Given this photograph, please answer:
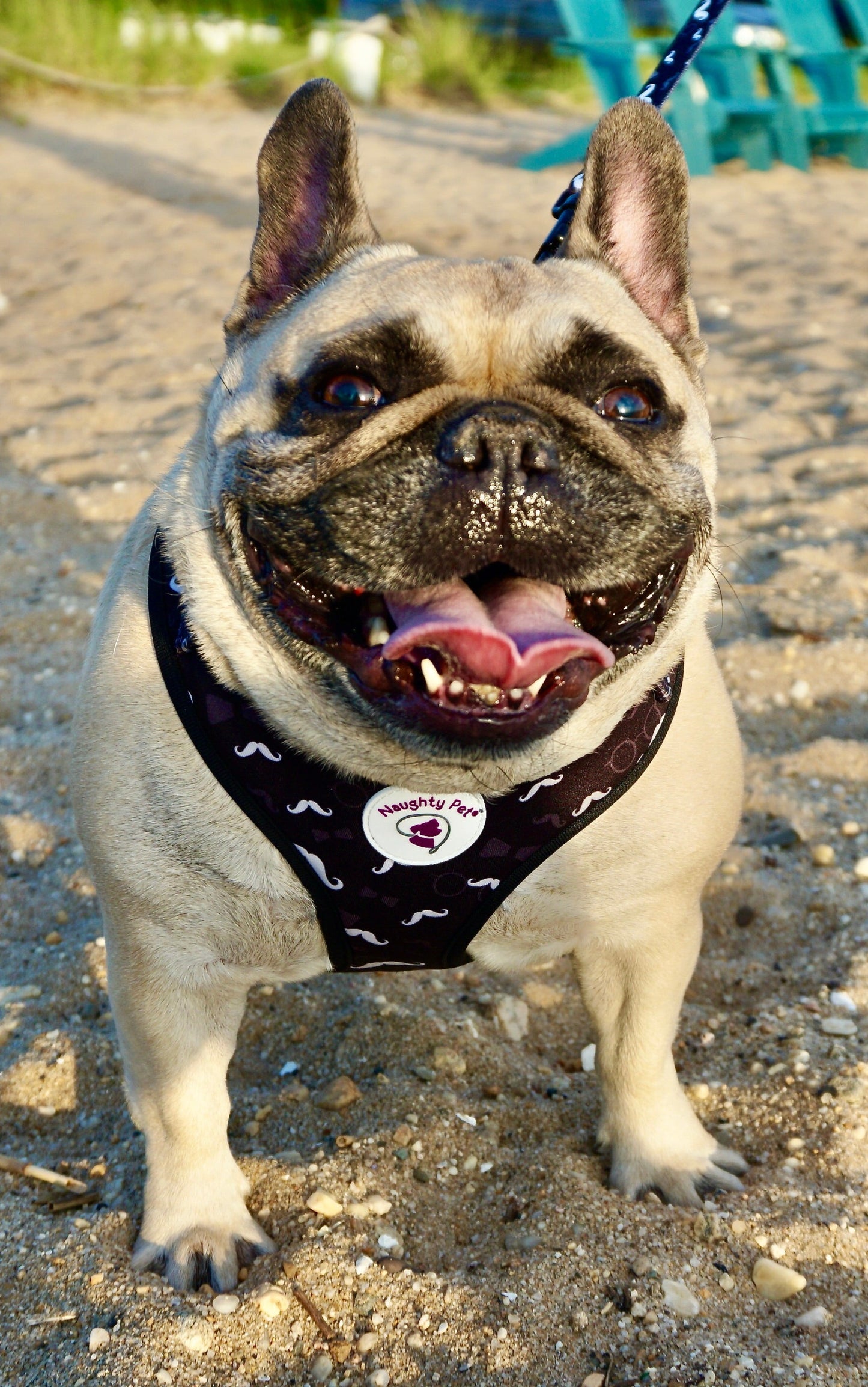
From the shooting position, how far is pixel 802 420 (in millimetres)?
5633

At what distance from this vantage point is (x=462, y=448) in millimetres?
1792

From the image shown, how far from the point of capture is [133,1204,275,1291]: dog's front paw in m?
2.17

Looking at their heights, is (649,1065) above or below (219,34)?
above

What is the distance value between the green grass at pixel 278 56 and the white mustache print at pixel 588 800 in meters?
13.7

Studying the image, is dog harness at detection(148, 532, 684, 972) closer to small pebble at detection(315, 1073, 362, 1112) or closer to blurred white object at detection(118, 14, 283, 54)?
small pebble at detection(315, 1073, 362, 1112)

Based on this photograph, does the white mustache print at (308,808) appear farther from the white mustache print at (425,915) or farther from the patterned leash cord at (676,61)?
the patterned leash cord at (676,61)

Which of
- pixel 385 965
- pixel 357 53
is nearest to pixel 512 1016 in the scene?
pixel 385 965

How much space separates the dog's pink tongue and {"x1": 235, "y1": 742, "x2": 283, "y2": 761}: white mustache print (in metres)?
0.30

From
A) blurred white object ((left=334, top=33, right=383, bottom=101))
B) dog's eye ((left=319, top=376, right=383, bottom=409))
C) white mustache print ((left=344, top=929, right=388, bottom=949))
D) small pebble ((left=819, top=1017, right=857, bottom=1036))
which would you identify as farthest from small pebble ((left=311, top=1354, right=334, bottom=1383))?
blurred white object ((left=334, top=33, right=383, bottom=101))

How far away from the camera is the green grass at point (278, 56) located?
45.3 ft

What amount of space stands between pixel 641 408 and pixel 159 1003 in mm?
1234

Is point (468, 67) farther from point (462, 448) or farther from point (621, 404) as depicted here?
point (462, 448)

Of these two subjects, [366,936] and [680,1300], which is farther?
[366,936]

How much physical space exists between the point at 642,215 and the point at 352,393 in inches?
26.8
